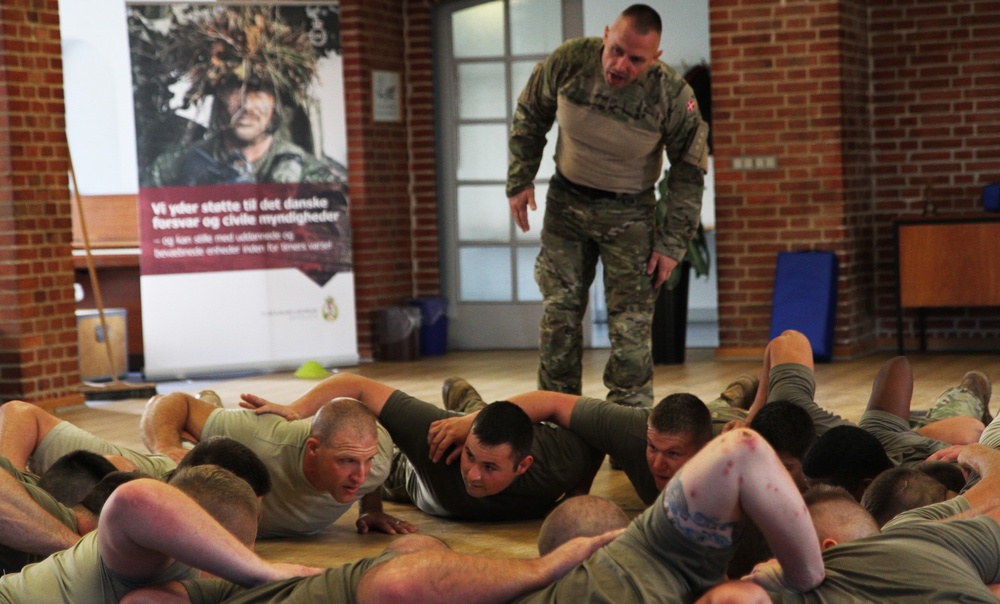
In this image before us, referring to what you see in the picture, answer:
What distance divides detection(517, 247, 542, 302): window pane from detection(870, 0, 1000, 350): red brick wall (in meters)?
2.14

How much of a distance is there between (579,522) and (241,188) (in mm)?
5390

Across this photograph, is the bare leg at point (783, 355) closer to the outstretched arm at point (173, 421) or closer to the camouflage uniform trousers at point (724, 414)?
the camouflage uniform trousers at point (724, 414)

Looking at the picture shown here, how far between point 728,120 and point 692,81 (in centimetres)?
127

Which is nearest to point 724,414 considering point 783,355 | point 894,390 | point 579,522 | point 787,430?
point 783,355

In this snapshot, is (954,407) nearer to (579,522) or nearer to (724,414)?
(724,414)

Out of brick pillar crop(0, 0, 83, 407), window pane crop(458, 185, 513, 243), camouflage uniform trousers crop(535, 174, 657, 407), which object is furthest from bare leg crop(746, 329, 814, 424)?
window pane crop(458, 185, 513, 243)

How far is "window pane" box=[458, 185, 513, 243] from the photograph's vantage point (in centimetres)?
804

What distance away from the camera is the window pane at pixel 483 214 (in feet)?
26.4

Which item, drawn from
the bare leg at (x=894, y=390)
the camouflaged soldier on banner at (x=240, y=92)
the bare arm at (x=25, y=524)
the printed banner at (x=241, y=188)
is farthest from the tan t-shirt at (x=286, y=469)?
the camouflaged soldier on banner at (x=240, y=92)

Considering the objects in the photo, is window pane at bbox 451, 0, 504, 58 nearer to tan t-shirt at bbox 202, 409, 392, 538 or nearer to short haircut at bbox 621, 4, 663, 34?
short haircut at bbox 621, 4, 663, 34

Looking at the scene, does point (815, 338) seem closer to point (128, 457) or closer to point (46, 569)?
point (128, 457)

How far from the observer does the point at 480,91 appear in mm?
8000

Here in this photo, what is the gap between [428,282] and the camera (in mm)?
8180

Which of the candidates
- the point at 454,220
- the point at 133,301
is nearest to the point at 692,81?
the point at 454,220
